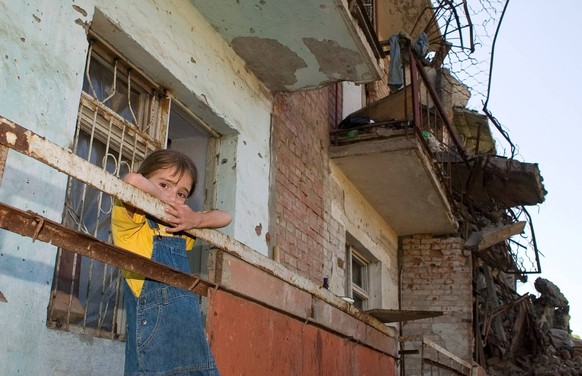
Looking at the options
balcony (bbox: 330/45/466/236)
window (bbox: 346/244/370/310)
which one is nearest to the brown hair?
balcony (bbox: 330/45/466/236)

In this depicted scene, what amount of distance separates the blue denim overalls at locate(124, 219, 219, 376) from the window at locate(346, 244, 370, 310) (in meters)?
5.68

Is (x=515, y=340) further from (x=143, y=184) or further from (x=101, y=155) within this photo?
(x=143, y=184)

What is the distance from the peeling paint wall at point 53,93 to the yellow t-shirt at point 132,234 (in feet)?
2.91

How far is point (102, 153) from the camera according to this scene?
12.7 ft

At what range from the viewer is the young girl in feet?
6.65

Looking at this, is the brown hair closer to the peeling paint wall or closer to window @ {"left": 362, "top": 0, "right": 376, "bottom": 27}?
the peeling paint wall

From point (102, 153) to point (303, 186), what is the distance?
8.68 feet

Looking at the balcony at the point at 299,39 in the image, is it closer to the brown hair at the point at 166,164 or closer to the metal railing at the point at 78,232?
the brown hair at the point at 166,164

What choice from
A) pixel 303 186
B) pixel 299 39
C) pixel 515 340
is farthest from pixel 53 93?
pixel 515 340

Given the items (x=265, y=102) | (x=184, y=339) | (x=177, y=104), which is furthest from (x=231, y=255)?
(x=265, y=102)

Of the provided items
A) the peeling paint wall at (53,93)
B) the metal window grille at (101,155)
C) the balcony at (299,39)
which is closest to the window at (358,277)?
the balcony at (299,39)

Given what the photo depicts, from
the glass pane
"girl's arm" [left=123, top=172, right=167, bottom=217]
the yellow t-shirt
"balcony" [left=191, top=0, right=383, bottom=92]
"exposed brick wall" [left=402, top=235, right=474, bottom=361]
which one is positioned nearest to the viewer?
"girl's arm" [left=123, top=172, right=167, bottom=217]

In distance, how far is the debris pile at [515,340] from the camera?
1051 centimetres

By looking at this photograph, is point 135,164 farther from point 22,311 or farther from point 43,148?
point 43,148
